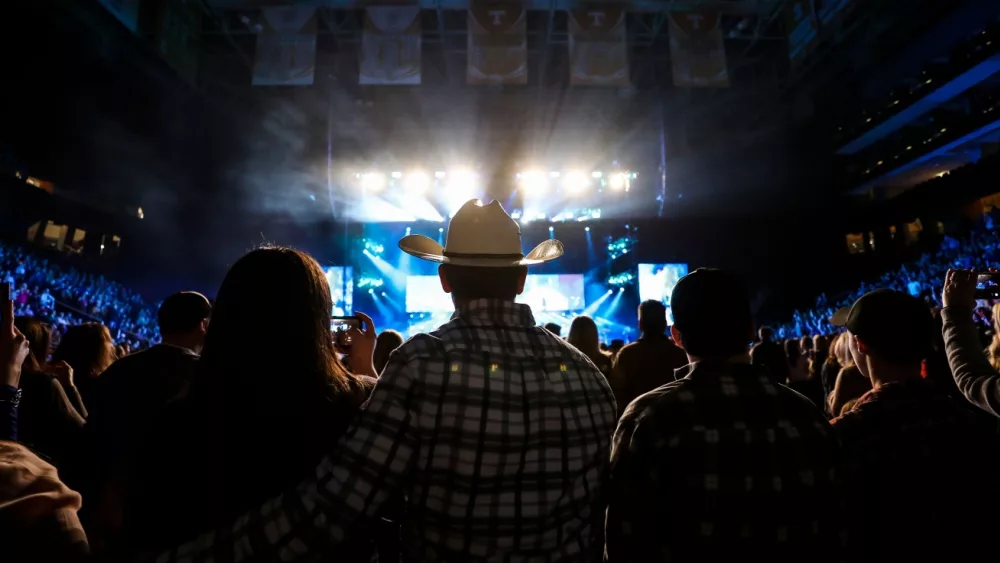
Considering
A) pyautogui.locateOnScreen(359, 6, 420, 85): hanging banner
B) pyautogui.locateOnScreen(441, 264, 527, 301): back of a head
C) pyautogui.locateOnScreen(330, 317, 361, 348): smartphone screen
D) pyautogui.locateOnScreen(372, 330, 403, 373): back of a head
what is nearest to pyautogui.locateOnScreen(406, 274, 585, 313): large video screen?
pyautogui.locateOnScreen(359, 6, 420, 85): hanging banner

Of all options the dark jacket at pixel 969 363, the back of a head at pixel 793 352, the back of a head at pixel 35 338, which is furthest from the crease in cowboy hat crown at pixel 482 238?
the back of a head at pixel 793 352

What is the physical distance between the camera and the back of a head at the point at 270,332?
1.27 metres

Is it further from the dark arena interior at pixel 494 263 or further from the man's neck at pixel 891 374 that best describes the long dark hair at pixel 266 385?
the man's neck at pixel 891 374

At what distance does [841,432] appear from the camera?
1716mm

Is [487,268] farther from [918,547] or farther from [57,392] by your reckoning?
[57,392]

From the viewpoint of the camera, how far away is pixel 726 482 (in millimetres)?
1425

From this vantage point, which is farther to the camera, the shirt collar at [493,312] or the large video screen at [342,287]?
the large video screen at [342,287]

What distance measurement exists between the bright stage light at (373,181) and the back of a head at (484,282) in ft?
51.0

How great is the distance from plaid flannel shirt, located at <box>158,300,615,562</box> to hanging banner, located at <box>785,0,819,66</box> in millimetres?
11859

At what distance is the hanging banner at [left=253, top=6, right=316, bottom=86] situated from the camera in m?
10.8

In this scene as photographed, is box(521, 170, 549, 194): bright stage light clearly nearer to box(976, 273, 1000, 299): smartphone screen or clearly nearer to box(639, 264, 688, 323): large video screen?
box(639, 264, 688, 323): large video screen

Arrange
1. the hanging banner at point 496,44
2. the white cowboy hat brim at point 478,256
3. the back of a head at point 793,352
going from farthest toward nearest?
the hanging banner at point 496,44 → the back of a head at point 793,352 → the white cowboy hat brim at point 478,256

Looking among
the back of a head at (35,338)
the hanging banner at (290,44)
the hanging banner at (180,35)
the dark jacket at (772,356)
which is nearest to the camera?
the back of a head at (35,338)

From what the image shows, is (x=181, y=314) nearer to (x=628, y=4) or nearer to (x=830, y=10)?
(x=628, y=4)
